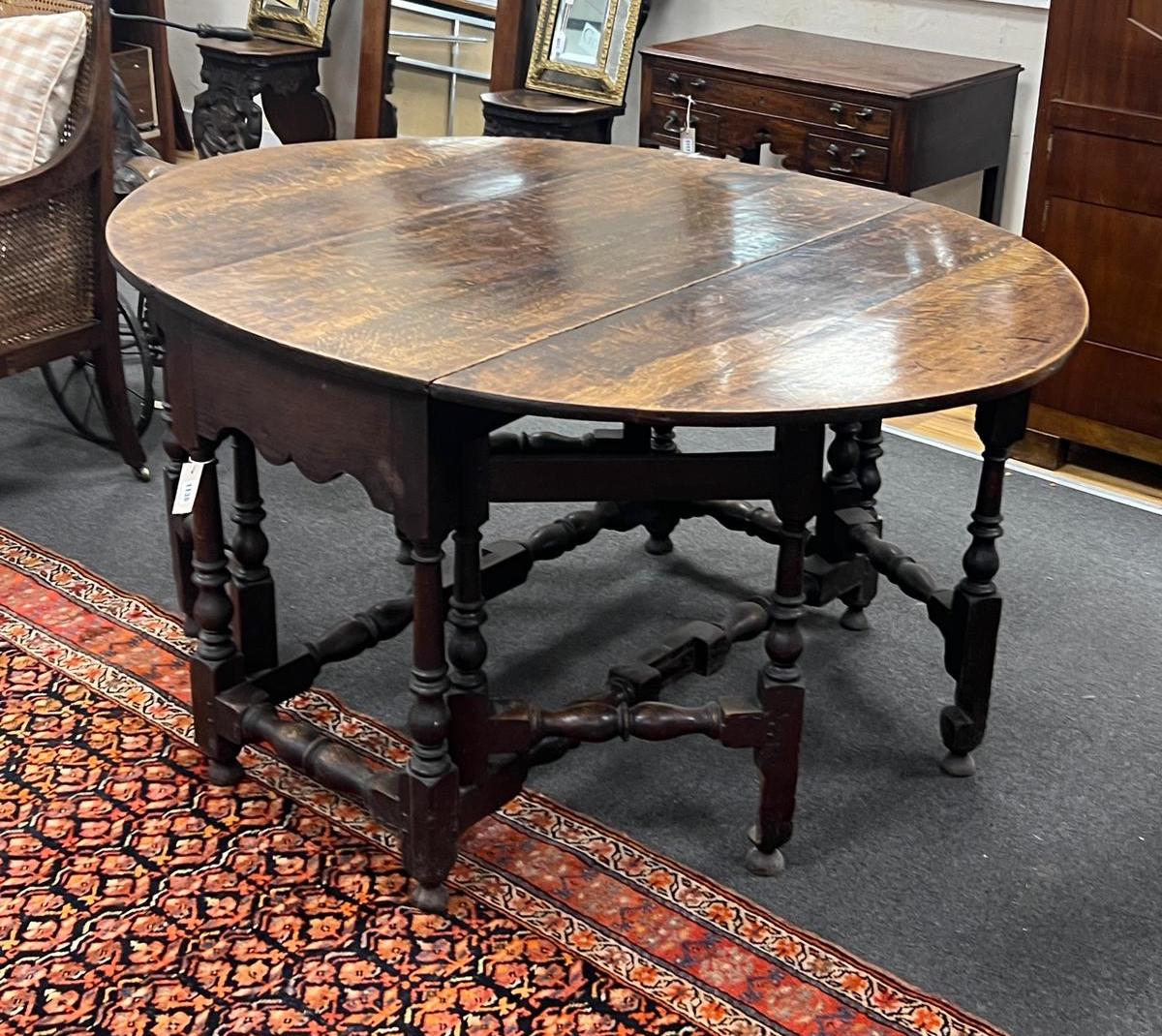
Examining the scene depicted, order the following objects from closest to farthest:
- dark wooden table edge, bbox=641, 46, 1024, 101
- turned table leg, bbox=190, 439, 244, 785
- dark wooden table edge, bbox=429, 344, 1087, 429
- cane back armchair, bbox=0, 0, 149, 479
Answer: dark wooden table edge, bbox=429, 344, 1087, 429 → turned table leg, bbox=190, 439, 244, 785 → cane back armchair, bbox=0, 0, 149, 479 → dark wooden table edge, bbox=641, 46, 1024, 101

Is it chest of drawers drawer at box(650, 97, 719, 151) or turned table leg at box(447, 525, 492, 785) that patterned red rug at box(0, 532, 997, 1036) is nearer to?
turned table leg at box(447, 525, 492, 785)

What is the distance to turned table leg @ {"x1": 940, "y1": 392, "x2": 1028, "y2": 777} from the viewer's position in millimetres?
2154

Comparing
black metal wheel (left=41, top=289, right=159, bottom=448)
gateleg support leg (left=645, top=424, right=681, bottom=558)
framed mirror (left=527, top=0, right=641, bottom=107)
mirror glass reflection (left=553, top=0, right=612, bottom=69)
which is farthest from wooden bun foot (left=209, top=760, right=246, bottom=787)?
mirror glass reflection (left=553, top=0, right=612, bottom=69)

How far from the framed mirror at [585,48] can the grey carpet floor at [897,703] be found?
1.26m

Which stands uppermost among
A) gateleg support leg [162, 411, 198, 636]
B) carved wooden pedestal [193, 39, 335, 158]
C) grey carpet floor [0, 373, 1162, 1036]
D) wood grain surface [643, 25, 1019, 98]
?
wood grain surface [643, 25, 1019, 98]

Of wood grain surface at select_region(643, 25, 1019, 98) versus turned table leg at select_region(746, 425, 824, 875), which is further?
wood grain surface at select_region(643, 25, 1019, 98)

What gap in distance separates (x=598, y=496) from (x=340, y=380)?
40 cm

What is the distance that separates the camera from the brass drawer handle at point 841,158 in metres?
3.59

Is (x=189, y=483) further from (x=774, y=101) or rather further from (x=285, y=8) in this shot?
(x=285, y=8)

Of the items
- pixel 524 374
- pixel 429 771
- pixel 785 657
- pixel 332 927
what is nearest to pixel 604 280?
pixel 524 374

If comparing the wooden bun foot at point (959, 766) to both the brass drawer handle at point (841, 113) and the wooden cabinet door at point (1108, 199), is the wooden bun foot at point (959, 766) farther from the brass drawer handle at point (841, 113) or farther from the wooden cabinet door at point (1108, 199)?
the brass drawer handle at point (841, 113)

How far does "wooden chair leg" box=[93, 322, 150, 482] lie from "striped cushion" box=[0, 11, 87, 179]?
417 mm

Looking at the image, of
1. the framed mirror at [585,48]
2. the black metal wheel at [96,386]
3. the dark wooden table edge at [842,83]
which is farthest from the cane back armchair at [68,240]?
the framed mirror at [585,48]

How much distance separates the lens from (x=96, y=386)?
362 centimetres
